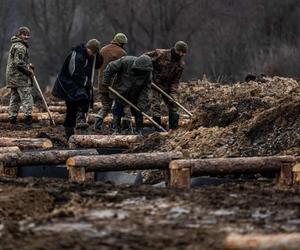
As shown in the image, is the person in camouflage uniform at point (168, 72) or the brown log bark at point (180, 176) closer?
the brown log bark at point (180, 176)

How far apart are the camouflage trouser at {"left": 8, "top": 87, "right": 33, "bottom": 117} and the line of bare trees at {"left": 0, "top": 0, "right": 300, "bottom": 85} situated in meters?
15.2

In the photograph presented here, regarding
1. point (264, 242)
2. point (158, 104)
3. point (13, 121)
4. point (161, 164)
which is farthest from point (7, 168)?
point (13, 121)

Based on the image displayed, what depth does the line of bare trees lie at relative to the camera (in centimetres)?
4078

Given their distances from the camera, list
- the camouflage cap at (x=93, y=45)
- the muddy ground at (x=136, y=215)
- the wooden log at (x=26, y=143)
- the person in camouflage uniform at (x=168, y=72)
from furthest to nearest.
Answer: the person in camouflage uniform at (x=168, y=72), the camouflage cap at (x=93, y=45), the wooden log at (x=26, y=143), the muddy ground at (x=136, y=215)

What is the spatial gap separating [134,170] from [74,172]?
0.96 metres

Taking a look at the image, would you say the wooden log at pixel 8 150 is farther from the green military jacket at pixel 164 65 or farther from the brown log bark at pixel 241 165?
the green military jacket at pixel 164 65

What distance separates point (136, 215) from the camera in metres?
7.38

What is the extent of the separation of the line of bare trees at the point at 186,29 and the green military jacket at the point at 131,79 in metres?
17.3

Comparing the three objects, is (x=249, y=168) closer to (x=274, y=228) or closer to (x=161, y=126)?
(x=274, y=228)

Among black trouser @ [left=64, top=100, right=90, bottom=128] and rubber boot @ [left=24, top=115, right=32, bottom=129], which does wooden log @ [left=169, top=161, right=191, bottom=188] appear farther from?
rubber boot @ [left=24, top=115, right=32, bottom=129]

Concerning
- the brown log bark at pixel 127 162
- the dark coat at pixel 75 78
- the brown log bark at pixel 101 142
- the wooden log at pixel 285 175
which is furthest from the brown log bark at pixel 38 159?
the dark coat at pixel 75 78

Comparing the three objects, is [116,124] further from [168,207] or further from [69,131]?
[168,207]

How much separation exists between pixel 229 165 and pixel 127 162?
115 centimetres

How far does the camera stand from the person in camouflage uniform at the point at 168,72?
16.2 m
